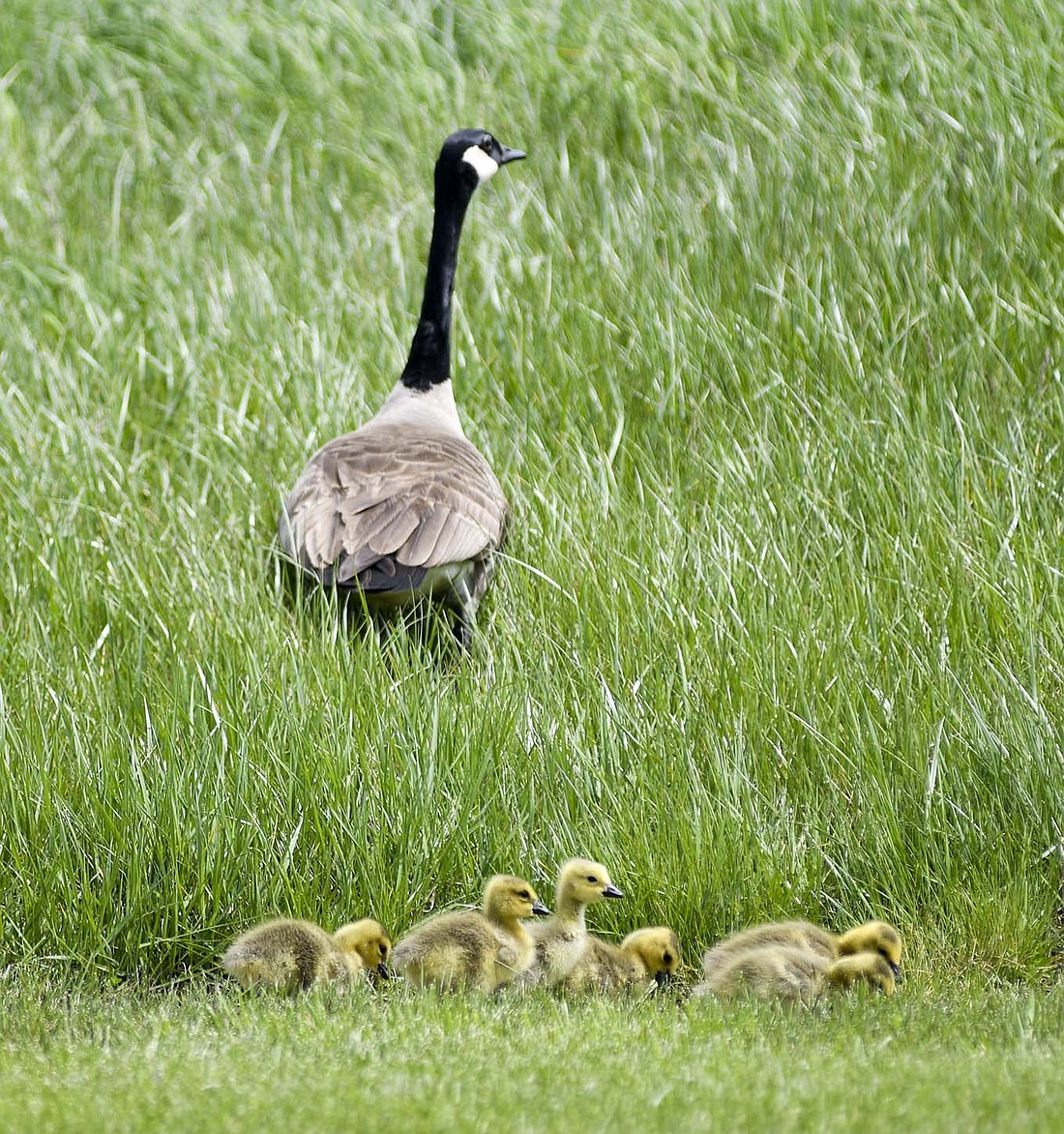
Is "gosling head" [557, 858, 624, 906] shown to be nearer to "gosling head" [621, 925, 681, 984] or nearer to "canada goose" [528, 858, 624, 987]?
"canada goose" [528, 858, 624, 987]

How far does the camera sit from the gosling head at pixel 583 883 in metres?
4.64

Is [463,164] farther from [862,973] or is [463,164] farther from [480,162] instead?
[862,973]

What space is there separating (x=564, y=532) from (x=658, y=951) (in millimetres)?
2696

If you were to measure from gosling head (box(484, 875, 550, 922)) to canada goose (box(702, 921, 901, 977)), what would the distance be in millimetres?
549

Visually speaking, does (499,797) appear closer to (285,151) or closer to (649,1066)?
(649,1066)

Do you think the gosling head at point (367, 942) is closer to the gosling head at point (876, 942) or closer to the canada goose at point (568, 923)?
the canada goose at point (568, 923)

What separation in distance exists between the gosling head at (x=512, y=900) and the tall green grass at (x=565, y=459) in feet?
1.58

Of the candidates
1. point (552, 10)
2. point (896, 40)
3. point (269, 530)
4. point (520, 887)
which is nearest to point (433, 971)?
point (520, 887)

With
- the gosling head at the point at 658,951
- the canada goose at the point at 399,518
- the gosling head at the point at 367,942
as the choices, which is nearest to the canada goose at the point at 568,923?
the gosling head at the point at 658,951

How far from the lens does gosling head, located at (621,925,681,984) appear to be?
462 centimetres

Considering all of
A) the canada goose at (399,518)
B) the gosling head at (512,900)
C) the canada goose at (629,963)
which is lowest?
the canada goose at (629,963)

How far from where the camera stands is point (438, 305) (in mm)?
8031

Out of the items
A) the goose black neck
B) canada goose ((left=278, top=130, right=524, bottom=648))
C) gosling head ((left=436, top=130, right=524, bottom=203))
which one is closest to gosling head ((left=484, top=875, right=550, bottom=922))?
canada goose ((left=278, top=130, right=524, bottom=648))

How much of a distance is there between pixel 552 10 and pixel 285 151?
227cm
